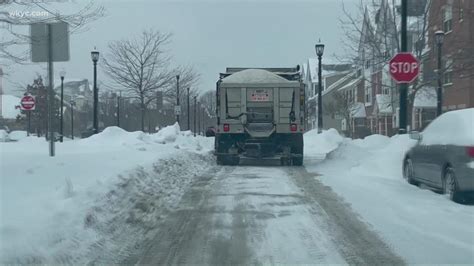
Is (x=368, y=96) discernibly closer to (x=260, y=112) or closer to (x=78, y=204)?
(x=260, y=112)

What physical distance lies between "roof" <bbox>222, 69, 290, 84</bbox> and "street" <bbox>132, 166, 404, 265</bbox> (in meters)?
7.53

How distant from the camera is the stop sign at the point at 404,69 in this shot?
51.5 ft

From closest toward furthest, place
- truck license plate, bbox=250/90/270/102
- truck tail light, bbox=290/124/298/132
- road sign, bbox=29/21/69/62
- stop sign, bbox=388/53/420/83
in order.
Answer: road sign, bbox=29/21/69/62 < stop sign, bbox=388/53/420/83 < truck tail light, bbox=290/124/298/132 < truck license plate, bbox=250/90/270/102

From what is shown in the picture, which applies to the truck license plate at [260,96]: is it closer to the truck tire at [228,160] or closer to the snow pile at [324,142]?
the truck tire at [228,160]

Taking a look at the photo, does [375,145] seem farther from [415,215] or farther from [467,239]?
[467,239]

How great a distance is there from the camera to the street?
759cm

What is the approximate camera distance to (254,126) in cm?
2147

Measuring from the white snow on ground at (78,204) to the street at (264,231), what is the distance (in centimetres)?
48

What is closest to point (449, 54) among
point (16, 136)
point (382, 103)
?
point (382, 103)

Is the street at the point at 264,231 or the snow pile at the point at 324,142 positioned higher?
the snow pile at the point at 324,142

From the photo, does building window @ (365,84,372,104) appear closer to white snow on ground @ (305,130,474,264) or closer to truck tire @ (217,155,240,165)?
truck tire @ (217,155,240,165)

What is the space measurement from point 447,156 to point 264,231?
14.8 feet

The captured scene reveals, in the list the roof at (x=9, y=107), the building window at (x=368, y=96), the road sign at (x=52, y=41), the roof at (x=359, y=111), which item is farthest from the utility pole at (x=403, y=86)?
the roof at (x=9, y=107)

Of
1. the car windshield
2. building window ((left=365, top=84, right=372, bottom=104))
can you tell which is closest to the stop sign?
the car windshield
